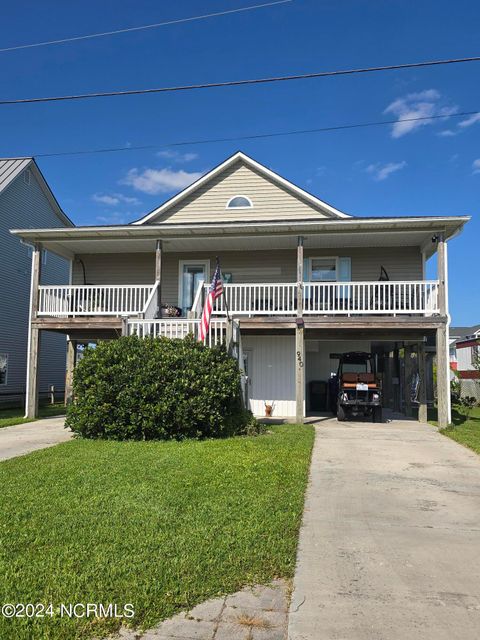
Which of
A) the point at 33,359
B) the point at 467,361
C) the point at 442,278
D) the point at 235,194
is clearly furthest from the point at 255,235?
the point at 467,361

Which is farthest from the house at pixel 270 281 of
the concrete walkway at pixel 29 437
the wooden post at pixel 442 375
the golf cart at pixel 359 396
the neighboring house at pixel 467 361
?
the neighboring house at pixel 467 361

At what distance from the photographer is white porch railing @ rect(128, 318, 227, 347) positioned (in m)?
12.0

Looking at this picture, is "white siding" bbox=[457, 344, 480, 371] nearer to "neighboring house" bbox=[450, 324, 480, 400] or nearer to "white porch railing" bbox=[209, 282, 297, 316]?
"neighboring house" bbox=[450, 324, 480, 400]

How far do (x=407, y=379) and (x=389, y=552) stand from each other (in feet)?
42.8

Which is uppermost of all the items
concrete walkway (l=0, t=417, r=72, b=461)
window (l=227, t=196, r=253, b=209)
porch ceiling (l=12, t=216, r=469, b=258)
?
window (l=227, t=196, r=253, b=209)

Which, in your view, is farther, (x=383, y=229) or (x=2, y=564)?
(x=383, y=229)

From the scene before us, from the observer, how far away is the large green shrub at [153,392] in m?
10.1

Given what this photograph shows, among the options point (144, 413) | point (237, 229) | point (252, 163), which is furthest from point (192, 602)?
point (252, 163)

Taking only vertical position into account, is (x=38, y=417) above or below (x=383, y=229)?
below

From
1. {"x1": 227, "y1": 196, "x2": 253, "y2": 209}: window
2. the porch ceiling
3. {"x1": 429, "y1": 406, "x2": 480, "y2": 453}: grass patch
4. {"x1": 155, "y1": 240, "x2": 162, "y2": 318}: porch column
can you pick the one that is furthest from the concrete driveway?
{"x1": 227, "y1": 196, "x2": 253, "y2": 209}: window

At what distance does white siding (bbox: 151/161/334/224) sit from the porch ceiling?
133cm

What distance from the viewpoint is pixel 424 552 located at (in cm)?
452

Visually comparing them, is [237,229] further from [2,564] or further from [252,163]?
[2,564]

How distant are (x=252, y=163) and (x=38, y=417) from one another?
10.7 meters
